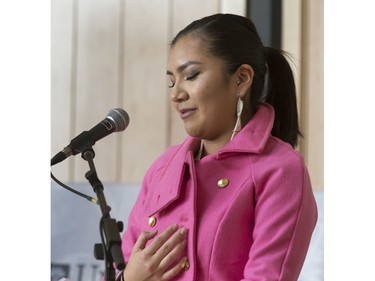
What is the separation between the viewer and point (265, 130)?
113 cm

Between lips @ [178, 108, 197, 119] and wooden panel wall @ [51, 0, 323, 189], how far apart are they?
0.33 ft

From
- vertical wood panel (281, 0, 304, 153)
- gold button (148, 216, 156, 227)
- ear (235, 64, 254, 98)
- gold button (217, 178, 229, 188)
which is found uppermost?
vertical wood panel (281, 0, 304, 153)

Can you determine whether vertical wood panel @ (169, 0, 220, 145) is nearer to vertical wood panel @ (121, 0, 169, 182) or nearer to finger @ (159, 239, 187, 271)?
vertical wood panel @ (121, 0, 169, 182)

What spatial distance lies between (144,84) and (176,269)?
0.40m

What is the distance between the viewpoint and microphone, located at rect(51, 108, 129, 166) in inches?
42.6

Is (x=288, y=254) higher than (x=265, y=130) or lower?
lower

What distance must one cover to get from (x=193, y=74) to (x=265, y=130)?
0.14 metres

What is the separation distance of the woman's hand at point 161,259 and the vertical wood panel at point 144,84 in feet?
0.74

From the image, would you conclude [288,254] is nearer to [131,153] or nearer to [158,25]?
[131,153]

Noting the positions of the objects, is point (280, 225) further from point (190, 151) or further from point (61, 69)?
point (61, 69)

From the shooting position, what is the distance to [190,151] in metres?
1.17

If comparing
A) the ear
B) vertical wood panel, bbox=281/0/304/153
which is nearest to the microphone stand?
the ear

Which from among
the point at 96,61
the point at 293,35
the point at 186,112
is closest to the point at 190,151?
the point at 186,112
